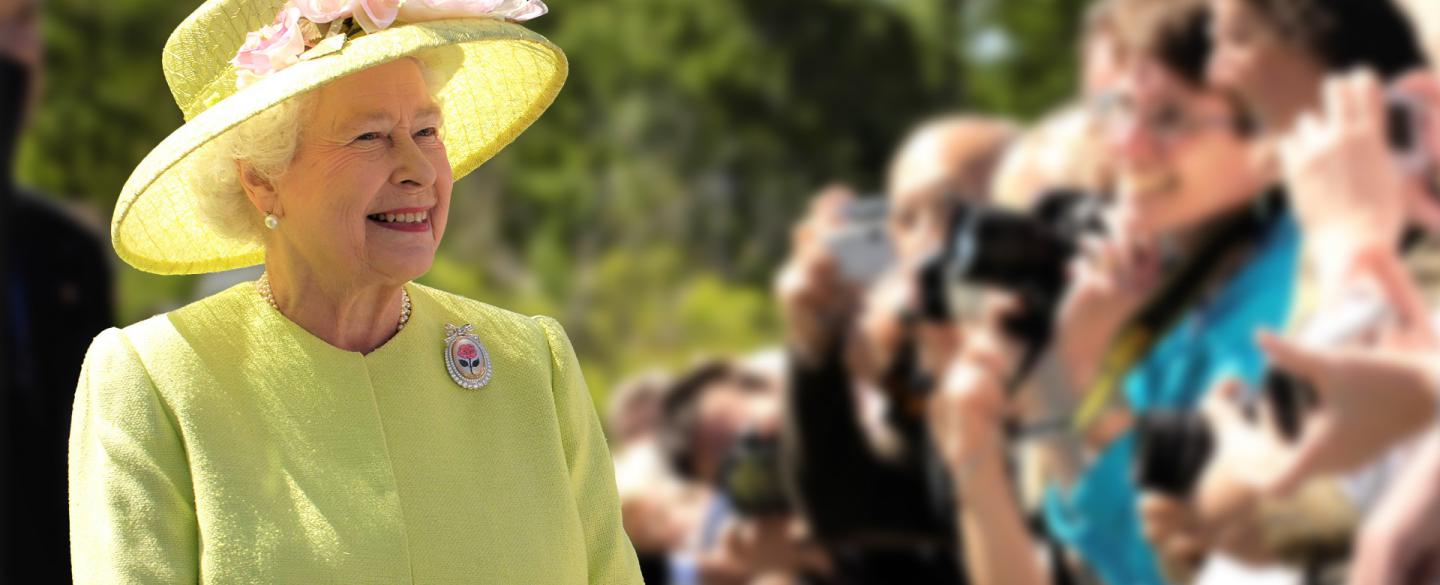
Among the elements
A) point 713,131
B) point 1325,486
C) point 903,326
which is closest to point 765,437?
point 903,326

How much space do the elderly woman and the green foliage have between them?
10.6ft

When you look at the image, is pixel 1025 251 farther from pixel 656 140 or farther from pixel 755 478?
pixel 656 140

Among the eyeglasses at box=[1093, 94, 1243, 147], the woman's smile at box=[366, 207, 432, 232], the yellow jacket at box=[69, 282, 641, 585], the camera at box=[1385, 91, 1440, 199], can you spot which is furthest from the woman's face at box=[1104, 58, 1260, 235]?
the woman's smile at box=[366, 207, 432, 232]

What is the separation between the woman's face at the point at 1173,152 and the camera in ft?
13.7

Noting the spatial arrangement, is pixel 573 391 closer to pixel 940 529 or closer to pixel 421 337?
pixel 421 337

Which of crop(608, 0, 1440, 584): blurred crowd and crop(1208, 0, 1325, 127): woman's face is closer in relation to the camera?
crop(608, 0, 1440, 584): blurred crowd

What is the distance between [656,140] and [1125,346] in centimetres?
218

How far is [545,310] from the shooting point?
636 cm

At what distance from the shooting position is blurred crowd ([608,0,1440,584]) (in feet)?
12.4

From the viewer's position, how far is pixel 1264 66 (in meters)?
4.07

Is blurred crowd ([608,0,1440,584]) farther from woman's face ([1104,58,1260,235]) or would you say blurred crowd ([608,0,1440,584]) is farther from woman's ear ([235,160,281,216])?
woman's ear ([235,160,281,216])

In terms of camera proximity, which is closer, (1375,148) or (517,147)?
(1375,148)

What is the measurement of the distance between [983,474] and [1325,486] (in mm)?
992

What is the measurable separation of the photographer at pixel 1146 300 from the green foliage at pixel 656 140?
68cm
